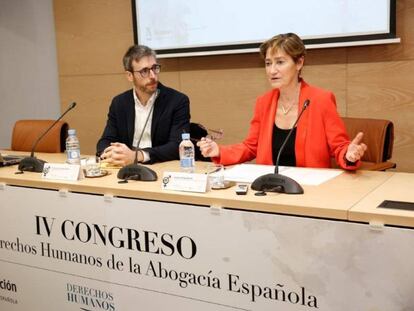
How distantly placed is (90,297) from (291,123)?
1158 millimetres

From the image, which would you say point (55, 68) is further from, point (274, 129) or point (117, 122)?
point (274, 129)

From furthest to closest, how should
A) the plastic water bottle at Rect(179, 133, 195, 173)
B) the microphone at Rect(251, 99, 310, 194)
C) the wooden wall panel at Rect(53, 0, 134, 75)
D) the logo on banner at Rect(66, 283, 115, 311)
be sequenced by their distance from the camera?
the wooden wall panel at Rect(53, 0, 134, 75) → the plastic water bottle at Rect(179, 133, 195, 173) → the logo on banner at Rect(66, 283, 115, 311) → the microphone at Rect(251, 99, 310, 194)

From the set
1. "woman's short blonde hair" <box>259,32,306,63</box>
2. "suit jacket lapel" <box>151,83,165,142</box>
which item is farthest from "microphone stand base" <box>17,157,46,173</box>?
"woman's short blonde hair" <box>259,32,306,63</box>

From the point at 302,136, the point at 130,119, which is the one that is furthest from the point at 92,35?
the point at 302,136

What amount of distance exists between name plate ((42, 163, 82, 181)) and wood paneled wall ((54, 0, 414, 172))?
1.95 m

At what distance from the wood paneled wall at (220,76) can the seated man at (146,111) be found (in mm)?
1085

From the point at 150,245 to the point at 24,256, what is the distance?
697mm

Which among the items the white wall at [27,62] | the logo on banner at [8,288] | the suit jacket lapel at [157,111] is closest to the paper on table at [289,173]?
the suit jacket lapel at [157,111]

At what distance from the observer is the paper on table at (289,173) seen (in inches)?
78.7

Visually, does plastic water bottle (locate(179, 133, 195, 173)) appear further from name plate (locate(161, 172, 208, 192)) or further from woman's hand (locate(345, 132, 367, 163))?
woman's hand (locate(345, 132, 367, 163))

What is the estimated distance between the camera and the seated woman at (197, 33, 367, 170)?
7.76 ft

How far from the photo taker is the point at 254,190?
1.88m

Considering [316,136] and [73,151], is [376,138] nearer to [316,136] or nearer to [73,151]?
[316,136]

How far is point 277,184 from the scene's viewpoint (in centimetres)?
184
